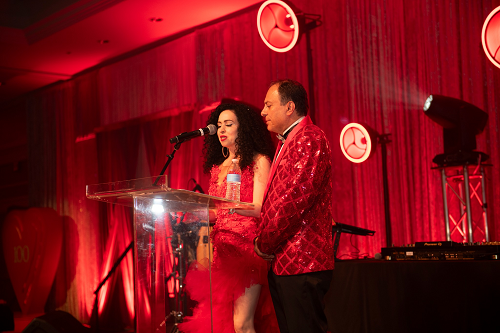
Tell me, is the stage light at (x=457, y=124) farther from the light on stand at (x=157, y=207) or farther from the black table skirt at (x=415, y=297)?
the light on stand at (x=157, y=207)

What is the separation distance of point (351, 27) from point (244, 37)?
4.58 ft

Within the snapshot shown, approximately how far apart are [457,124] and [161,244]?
2567 mm

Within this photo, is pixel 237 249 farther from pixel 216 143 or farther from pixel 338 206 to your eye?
Result: pixel 338 206

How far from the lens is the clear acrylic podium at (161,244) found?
74.9 inches

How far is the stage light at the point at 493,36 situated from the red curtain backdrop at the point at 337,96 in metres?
0.90

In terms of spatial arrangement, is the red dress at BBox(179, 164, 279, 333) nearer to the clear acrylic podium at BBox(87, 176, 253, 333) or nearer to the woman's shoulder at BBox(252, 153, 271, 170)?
the woman's shoulder at BBox(252, 153, 271, 170)

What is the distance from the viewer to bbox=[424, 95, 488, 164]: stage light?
3568 mm

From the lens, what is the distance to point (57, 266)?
7.80 meters

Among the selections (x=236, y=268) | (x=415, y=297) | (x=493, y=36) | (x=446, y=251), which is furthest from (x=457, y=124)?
(x=236, y=268)

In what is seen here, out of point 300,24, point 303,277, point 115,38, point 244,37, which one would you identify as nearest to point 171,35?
point 115,38

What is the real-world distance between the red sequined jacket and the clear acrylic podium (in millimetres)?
193

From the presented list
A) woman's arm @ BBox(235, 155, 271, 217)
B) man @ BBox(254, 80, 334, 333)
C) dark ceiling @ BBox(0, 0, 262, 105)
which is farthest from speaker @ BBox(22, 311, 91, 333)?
dark ceiling @ BBox(0, 0, 262, 105)

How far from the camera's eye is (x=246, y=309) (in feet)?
7.85

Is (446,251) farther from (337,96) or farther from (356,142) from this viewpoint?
(337,96)
